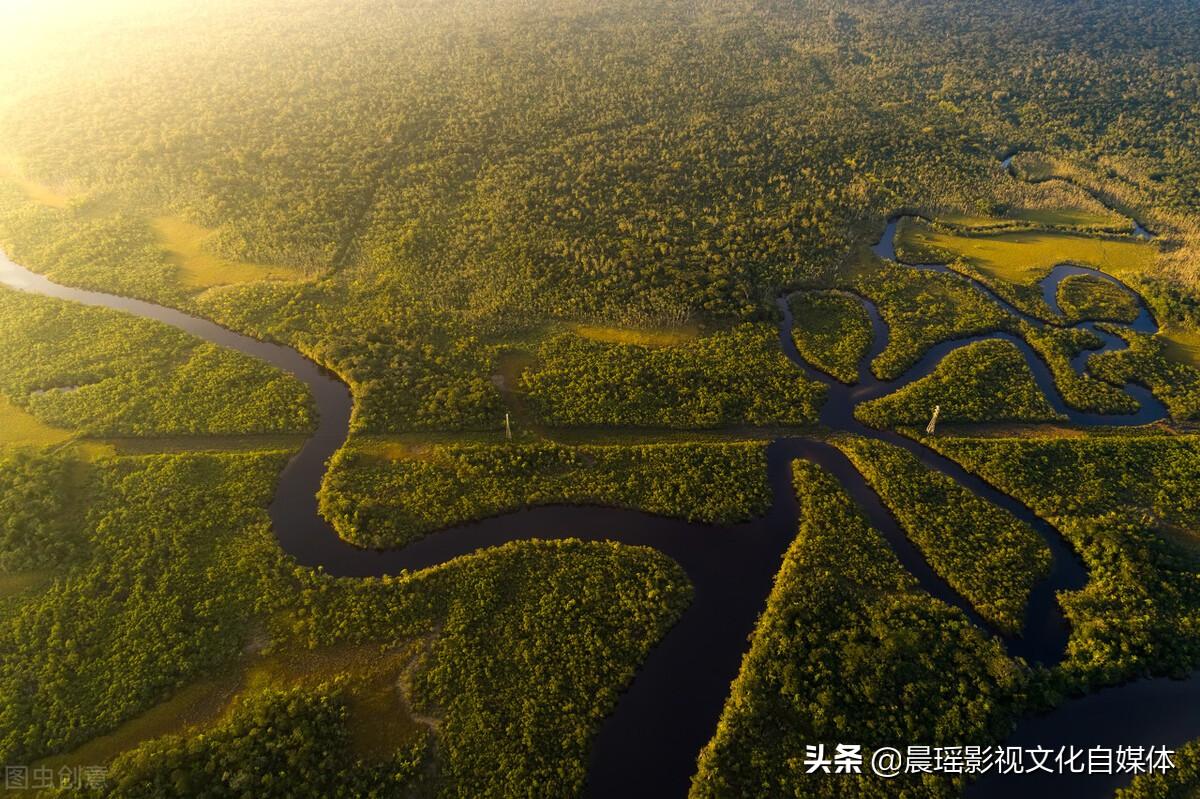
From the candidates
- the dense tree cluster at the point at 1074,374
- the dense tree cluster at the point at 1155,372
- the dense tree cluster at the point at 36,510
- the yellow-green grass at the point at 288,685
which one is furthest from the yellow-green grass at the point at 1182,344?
the dense tree cluster at the point at 36,510

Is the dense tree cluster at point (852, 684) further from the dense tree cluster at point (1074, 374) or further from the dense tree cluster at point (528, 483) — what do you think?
the dense tree cluster at point (1074, 374)

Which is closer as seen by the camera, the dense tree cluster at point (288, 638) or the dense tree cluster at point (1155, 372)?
the dense tree cluster at point (288, 638)

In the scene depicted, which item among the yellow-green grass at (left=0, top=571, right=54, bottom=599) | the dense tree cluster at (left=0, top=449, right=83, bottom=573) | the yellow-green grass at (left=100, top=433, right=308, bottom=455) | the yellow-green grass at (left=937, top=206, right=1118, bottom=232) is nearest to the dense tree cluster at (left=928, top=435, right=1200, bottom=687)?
the yellow-green grass at (left=937, top=206, right=1118, bottom=232)

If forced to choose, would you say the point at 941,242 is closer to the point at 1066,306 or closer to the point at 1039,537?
the point at 1066,306

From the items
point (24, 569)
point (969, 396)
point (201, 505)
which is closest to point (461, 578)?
point (201, 505)

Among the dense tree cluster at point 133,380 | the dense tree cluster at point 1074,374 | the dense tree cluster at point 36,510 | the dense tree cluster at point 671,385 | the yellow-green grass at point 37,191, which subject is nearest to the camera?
the dense tree cluster at point 36,510

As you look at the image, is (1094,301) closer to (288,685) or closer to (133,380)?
(288,685)
